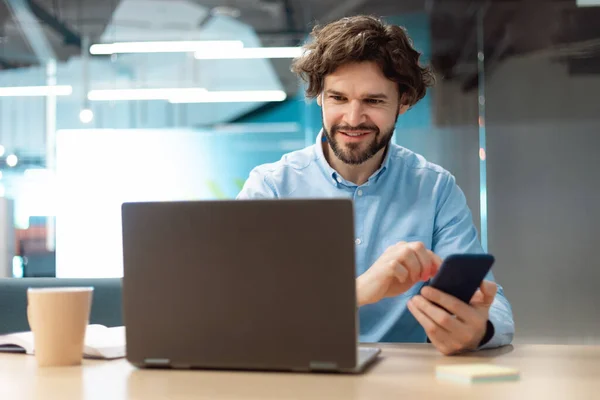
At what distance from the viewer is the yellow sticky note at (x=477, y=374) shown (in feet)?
3.57

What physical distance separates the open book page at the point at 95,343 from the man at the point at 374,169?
2.28 ft

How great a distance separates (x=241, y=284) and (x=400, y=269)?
35 cm

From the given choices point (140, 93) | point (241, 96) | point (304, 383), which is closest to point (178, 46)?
point (140, 93)

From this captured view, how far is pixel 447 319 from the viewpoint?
4.27ft

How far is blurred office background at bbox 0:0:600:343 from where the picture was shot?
16.5 ft

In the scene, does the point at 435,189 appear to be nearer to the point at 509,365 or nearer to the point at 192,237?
the point at 509,365

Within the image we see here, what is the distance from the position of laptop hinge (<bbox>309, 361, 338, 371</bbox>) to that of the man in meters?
0.82

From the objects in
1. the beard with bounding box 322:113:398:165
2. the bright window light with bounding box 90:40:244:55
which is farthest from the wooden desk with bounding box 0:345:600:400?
the bright window light with bounding box 90:40:244:55

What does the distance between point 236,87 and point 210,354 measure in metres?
4.08

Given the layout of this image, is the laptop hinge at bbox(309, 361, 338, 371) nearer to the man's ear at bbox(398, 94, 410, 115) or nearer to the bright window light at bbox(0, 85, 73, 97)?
the man's ear at bbox(398, 94, 410, 115)

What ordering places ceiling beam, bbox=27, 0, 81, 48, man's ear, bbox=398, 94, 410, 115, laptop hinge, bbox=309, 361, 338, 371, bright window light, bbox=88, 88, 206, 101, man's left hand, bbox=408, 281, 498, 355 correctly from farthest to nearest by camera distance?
ceiling beam, bbox=27, 0, 81, 48
bright window light, bbox=88, 88, 206, 101
man's ear, bbox=398, 94, 410, 115
man's left hand, bbox=408, 281, 498, 355
laptop hinge, bbox=309, 361, 338, 371

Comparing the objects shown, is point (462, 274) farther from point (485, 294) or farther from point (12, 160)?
point (12, 160)

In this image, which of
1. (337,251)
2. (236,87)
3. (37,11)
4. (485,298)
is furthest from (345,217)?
(37,11)

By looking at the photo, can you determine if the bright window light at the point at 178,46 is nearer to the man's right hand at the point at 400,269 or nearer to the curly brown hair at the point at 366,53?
the curly brown hair at the point at 366,53
